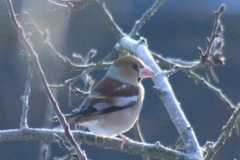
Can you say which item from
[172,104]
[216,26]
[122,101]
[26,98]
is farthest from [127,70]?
[26,98]

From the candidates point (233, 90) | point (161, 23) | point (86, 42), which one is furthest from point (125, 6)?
point (233, 90)

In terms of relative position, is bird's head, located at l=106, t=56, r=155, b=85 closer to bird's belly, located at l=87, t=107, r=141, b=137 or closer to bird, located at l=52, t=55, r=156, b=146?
bird, located at l=52, t=55, r=156, b=146

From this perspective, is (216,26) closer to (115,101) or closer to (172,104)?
(172,104)

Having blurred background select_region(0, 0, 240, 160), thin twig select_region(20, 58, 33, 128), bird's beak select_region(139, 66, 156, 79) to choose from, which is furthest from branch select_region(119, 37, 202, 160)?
blurred background select_region(0, 0, 240, 160)

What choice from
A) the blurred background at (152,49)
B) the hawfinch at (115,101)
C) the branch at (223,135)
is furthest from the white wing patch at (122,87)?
the blurred background at (152,49)

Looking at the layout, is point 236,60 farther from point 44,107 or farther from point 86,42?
point 44,107

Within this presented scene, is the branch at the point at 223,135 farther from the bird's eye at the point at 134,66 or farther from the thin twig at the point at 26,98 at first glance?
the bird's eye at the point at 134,66
